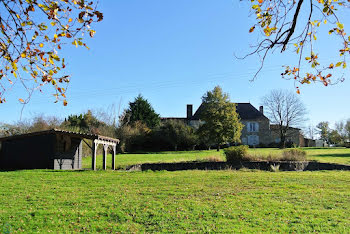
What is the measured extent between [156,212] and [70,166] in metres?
13.0

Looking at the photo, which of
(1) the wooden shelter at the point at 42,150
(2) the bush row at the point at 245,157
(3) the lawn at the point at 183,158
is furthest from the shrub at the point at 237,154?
(1) the wooden shelter at the point at 42,150

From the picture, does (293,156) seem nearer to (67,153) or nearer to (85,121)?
(67,153)

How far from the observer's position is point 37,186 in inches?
407

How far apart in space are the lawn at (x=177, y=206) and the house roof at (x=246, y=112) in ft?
124

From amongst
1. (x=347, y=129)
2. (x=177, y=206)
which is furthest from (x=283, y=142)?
(x=177, y=206)

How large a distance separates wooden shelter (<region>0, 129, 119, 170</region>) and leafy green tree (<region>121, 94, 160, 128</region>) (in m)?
24.1

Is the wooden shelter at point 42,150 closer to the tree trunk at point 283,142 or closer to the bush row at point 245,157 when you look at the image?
the bush row at point 245,157

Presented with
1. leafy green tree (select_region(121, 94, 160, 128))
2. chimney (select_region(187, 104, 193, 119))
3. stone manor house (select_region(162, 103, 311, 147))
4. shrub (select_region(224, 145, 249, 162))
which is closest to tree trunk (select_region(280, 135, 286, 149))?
stone manor house (select_region(162, 103, 311, 147))

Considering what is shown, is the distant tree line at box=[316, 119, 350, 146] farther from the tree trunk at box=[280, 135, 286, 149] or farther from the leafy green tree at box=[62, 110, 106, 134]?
the leafy green tree at box=[62, 110, 106, 134]

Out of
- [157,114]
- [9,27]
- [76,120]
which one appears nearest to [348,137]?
[157,114]

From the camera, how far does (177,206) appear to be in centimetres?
727

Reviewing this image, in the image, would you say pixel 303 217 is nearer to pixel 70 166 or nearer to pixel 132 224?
pixel 132 224

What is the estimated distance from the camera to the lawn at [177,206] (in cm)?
591

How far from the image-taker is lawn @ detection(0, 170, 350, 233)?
5.91 meters
